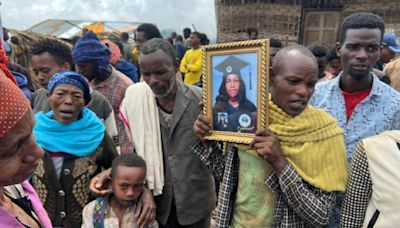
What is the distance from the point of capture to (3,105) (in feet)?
3.19

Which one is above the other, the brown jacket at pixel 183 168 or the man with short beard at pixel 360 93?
the man with short beard at pixel 360 93

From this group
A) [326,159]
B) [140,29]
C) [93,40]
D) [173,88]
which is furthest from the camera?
[140,29]

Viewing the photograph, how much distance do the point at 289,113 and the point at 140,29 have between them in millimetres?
4434

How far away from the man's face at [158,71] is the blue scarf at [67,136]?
1.72ft

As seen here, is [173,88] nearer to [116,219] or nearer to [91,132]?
[91,132]

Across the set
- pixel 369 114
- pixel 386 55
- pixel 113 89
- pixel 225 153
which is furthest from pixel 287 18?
pixel 225 153

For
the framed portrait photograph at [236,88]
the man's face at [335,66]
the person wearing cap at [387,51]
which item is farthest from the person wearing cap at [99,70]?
the person wearing cap at [387,51]

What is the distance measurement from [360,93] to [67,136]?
1.92 metres

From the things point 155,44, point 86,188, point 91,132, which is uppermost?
point 155,44

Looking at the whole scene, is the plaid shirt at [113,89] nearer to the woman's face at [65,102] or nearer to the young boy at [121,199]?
the woman's face at [65,102]

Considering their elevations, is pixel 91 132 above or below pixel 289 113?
below

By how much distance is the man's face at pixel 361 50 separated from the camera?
2.14 m

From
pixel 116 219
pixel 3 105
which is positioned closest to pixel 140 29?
pixel 116 219

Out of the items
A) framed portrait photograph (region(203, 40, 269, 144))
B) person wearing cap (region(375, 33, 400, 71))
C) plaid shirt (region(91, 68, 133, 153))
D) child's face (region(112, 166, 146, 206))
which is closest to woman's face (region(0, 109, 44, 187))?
framed portrait photograph (region(203, 40, 269, 144))
